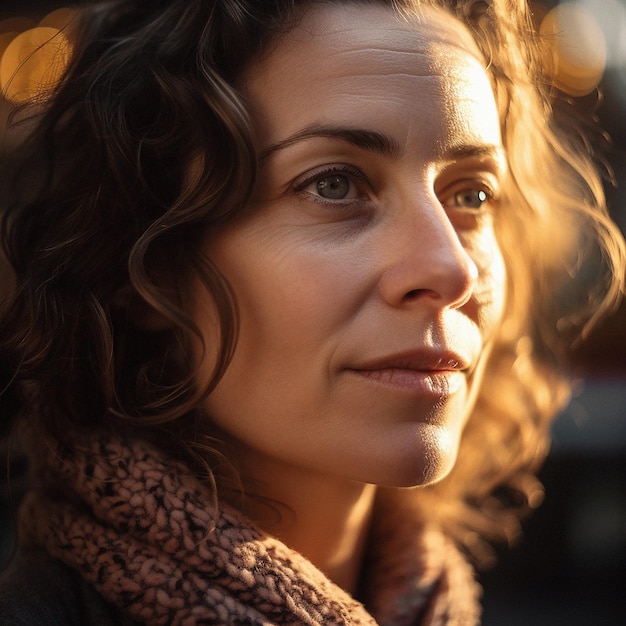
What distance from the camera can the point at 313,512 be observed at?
1555 millimetres

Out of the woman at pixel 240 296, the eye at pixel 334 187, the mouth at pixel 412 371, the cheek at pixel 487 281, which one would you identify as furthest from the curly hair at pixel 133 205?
the cheek at pixel 487 281

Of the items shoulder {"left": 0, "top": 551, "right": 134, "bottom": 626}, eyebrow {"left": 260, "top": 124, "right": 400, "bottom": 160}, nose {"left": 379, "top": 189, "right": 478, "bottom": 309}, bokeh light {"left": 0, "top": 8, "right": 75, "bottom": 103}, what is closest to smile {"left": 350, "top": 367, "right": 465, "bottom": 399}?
nose {"left": 379, "top": 189, "right": 478, "bottom": 309}

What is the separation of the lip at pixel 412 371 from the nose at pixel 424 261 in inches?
3.3

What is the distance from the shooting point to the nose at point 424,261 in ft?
4.42

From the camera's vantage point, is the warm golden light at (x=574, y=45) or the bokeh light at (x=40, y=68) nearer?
the bokeh light at (x=40, y=68)

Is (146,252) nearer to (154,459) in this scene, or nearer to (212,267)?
(212,267)

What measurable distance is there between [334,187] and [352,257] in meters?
0.14

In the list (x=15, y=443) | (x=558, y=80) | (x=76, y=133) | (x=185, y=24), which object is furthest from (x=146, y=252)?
(x=558, y=80)

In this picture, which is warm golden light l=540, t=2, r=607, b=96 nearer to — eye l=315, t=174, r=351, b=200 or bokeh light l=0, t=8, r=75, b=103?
eye l=315, t=174, r=351, b=200

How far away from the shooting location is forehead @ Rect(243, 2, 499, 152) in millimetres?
1383

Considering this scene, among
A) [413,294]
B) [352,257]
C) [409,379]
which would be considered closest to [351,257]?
[352,257]

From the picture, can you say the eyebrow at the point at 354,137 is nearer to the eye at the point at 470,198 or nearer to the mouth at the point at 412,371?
the eye at the point at 470,198

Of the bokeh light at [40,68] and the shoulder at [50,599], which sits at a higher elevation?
the bokeh light at [40,68]

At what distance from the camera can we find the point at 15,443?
1.64 meters
